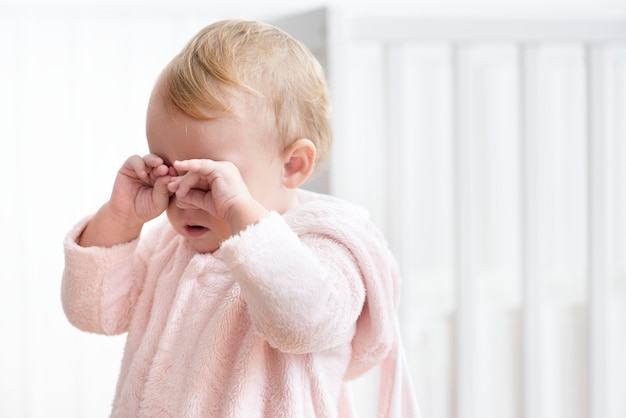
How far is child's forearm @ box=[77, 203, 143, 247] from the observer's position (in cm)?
94

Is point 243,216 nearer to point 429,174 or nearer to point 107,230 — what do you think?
point 107,230

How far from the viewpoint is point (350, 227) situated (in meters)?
0.86

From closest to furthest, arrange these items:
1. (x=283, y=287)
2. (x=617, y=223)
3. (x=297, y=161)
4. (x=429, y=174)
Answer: (x=283, y=287)
(x=297, y=161)
(x=617, y=223)
(x=429, y=174)

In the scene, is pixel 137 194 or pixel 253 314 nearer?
pixel 253 314

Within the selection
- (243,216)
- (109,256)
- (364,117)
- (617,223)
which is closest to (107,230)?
(109,256)

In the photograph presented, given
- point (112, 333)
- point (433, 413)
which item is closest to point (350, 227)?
point (112, 333)

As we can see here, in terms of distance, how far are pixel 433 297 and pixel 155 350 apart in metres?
0.88

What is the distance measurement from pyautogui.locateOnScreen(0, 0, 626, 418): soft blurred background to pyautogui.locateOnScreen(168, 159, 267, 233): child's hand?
43cm

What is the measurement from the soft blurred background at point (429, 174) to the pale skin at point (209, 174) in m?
0.35

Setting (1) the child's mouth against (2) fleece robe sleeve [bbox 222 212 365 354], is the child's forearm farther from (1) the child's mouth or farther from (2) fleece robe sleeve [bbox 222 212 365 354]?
(2) fleece robe sleeve [bbox 222 212 365 354]

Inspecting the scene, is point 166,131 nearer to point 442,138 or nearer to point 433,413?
point 433,413

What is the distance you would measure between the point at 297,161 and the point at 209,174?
0.43 feet

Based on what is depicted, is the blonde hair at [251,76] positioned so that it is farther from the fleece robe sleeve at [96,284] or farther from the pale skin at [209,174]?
the fleece robe sleeve at [96,284]

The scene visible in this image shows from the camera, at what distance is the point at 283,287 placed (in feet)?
2.47
